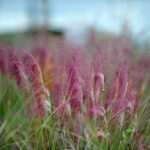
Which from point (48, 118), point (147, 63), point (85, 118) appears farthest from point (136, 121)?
point (147, 63)

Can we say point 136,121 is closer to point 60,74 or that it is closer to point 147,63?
point 60,74

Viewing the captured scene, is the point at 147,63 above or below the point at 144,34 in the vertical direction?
below

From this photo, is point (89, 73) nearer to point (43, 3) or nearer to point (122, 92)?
point (122, 92)

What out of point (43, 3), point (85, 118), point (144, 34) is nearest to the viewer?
point (85, 118)

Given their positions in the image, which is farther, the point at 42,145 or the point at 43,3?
the point at 43,3


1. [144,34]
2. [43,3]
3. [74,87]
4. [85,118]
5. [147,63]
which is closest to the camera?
[74,87]

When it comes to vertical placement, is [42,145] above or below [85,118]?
below

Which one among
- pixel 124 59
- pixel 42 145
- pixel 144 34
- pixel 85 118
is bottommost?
pixel 42 145

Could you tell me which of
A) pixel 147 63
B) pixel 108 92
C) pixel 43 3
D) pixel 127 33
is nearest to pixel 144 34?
pixel 127 33

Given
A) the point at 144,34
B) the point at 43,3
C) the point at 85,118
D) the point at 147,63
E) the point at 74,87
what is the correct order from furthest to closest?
the point at 43,3
the point at 144,34
the point at 147,63
the point at 85,118
the point at 74,87
